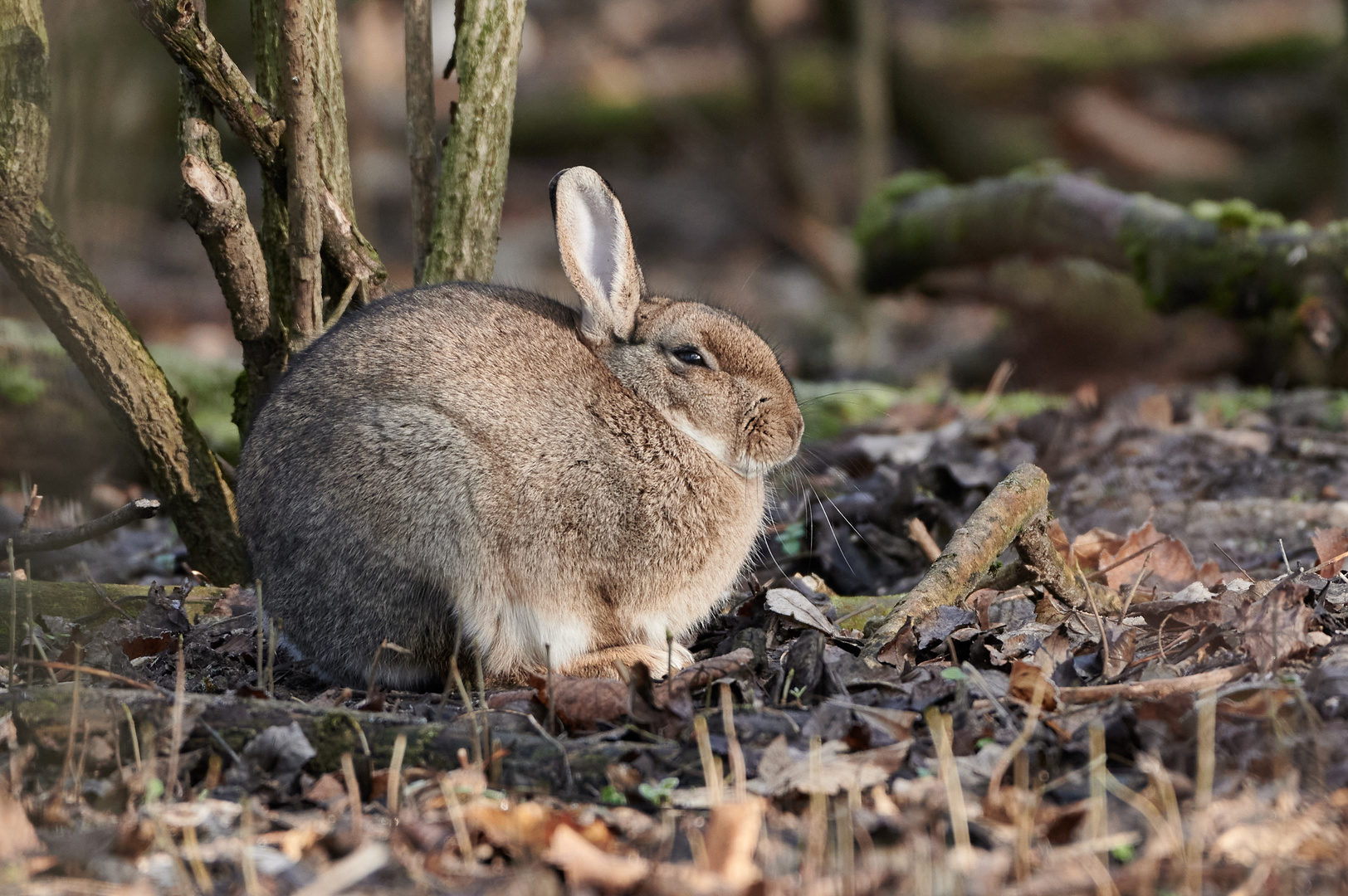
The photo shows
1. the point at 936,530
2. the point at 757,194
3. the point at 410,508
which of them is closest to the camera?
the point at 410,508

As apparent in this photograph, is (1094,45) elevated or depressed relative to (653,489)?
elevated

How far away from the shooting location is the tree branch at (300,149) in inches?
189

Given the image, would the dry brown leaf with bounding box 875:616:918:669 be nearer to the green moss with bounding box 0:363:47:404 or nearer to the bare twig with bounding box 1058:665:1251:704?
the bare twig with bounding box 1058:665:1251:704

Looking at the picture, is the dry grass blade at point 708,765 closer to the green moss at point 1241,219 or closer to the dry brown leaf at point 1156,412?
the dry brown leaf at point 1156,412

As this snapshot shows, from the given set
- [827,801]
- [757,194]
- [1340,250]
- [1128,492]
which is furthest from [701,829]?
[757,194]

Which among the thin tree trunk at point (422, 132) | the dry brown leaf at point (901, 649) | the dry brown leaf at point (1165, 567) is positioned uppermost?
the thin tree trunk at point (422, 132)

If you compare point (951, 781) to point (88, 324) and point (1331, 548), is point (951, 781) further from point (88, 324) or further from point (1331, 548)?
point (88, 324)

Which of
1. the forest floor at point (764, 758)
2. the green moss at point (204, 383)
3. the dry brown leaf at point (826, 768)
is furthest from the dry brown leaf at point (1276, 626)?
the green moss at point (204, 383)

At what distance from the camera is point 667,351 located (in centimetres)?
474

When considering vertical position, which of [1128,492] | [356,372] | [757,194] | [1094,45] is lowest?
[1128,492]

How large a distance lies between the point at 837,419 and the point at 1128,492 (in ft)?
7.53

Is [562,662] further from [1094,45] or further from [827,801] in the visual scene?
[1094,45]

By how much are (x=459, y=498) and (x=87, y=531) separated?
176 cm

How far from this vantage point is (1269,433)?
689 centimetres
